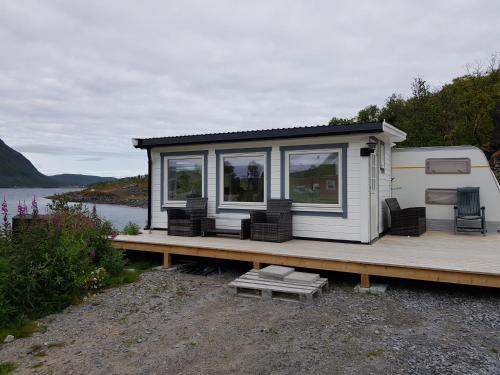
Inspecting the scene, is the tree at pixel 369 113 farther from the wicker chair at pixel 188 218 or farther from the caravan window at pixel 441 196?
the wicker chair at pixel 188 218

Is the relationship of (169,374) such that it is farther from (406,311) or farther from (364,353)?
(406,311)

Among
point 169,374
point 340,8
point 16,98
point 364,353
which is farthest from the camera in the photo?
point 16,98

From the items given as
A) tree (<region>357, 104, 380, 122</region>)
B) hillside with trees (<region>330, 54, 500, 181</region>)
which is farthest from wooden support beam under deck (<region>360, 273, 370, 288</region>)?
tree (<region>357, 104, 380, 122</region>)

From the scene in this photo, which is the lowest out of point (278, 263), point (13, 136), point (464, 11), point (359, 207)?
point (278, 263)

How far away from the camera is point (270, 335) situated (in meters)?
3.50

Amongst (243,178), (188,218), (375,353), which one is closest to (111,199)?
(188,218)

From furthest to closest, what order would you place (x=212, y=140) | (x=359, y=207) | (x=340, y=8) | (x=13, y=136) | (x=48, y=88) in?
(x=13, y=136) → (x=48, y=88) → (x=340, y=8) → (x=212, y=140) → (x=359, y=207)

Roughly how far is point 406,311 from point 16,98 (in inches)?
588

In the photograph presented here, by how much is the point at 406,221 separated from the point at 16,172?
9632 cm

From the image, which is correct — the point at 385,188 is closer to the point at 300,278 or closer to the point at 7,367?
the point at 300,278

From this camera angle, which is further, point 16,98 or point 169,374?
point 16,98

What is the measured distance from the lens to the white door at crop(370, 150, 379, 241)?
21.4ft

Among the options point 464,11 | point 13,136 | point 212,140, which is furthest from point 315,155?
point 13,136

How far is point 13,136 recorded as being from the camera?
73.9ft
